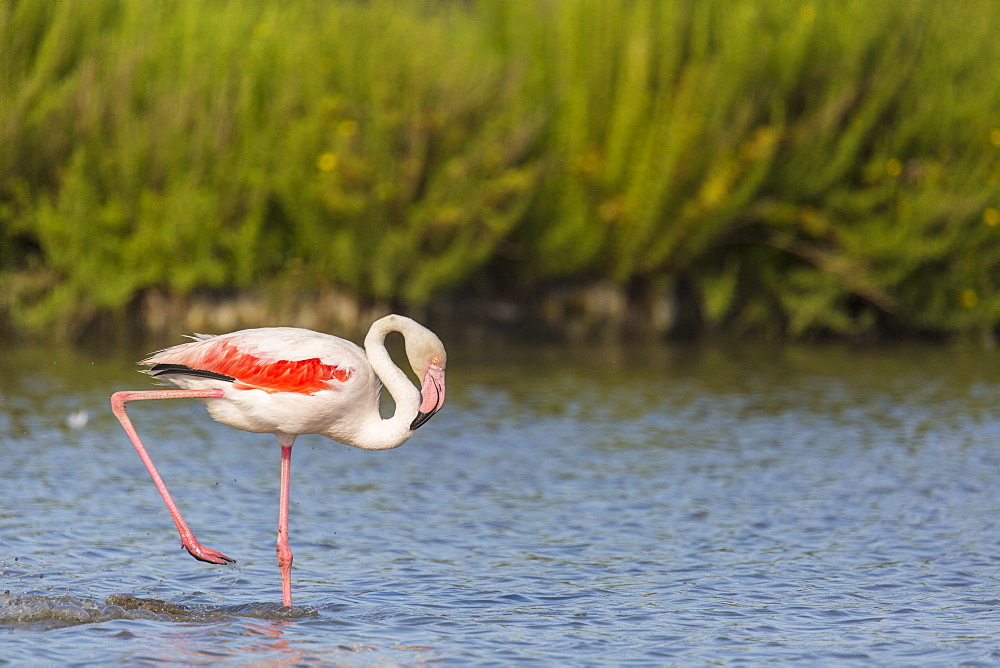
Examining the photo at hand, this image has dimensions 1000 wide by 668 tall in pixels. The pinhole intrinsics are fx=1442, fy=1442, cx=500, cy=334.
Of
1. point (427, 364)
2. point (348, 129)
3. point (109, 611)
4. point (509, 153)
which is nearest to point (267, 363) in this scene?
point (427, 364)

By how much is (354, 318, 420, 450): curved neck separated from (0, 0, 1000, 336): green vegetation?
11771 mm

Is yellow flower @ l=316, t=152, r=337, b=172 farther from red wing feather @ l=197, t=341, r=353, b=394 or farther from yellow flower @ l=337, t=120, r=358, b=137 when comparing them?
red wing feather @ l=197, t=341, r=353, b=394

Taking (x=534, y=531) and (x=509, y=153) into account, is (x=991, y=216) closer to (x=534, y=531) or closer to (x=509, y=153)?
(x=509, y=153)

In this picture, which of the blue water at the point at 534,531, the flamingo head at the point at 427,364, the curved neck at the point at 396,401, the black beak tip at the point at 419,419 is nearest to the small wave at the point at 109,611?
the blue water at the point at 534,531

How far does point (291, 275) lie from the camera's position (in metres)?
20.2

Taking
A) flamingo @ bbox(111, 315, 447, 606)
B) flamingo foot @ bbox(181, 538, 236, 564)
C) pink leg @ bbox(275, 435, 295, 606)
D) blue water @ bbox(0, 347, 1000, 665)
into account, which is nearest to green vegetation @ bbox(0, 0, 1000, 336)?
blue water @ bbox(0, 347, 1000, 665)

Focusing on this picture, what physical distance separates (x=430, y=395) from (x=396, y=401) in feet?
0.74

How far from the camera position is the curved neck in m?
7.72

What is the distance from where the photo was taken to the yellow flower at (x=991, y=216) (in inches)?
816

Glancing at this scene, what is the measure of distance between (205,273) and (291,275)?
1.25 metres

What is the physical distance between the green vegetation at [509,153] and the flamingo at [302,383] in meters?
11.6

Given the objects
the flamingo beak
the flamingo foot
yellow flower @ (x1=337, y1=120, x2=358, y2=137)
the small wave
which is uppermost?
yellow flower @ (x1=337, y1=120, x2=358, y2=137)

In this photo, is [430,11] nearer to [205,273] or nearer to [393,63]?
[393,63]

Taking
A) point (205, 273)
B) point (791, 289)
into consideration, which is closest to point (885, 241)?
point (791, 289)
